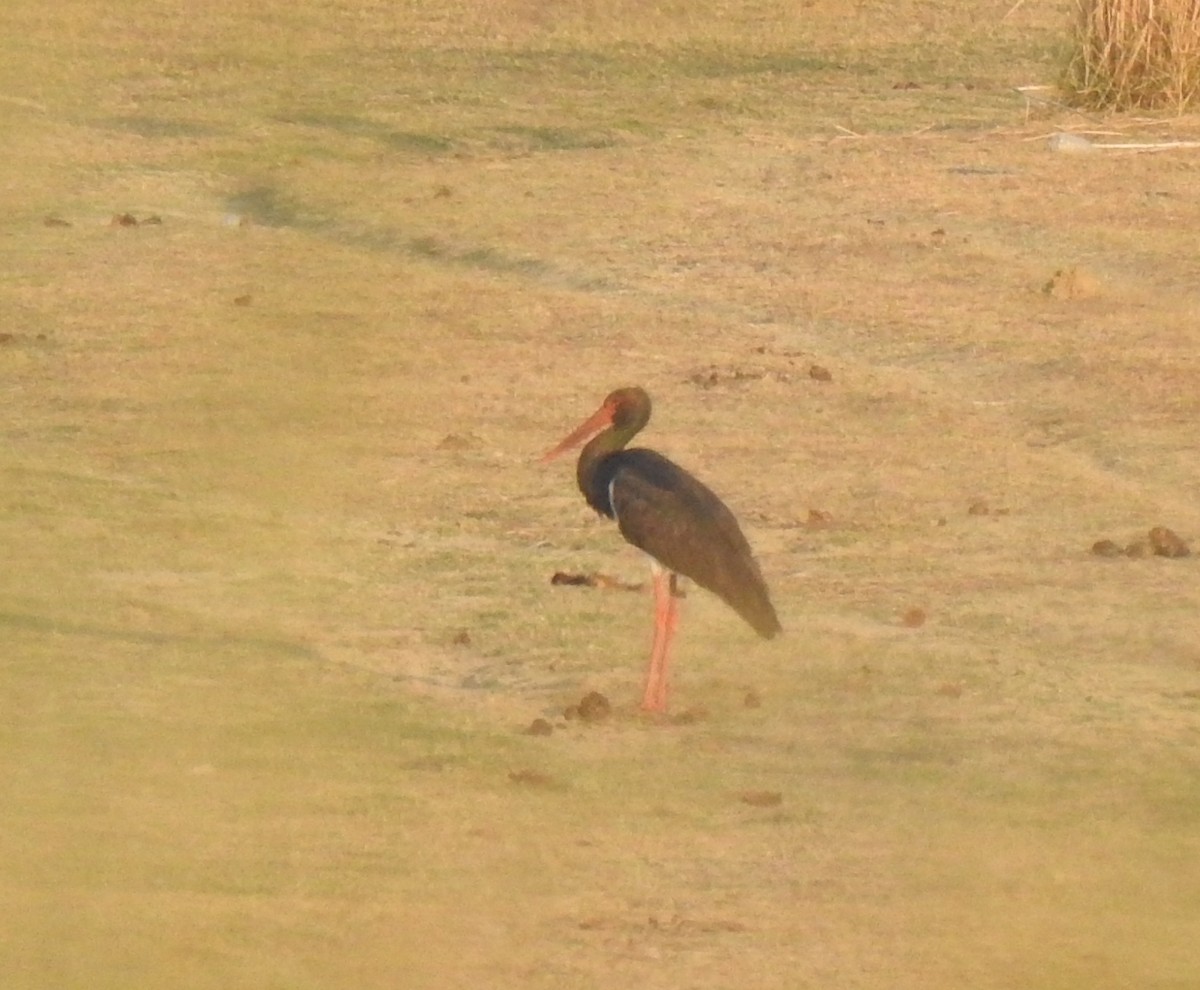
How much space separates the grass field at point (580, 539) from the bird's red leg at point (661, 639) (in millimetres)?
83

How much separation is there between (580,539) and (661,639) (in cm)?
153

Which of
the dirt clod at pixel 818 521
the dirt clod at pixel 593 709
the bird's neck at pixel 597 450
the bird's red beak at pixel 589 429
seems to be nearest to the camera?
the dirt clod at pixel 593 709

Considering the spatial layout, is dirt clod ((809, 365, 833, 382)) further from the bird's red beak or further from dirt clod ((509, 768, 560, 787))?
dirt clod ((509, 768, 560, 787))

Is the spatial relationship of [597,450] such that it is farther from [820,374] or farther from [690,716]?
[820,374]

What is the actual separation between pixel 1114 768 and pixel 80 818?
2233 millimetres

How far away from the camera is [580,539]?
8.25 m

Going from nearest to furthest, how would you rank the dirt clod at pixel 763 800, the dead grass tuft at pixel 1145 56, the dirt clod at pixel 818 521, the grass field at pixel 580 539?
the grass field at pixel 580 539 → the dirt clod at pixel 763 800 → the dirt clod at pixel 818 521 → the dead grass tuft at pixel 1145 56

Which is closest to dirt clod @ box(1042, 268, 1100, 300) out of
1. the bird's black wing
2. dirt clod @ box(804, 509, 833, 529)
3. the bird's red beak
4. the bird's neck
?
dirt clod @ box(804, 509, 833, 529)

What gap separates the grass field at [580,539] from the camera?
210 inches

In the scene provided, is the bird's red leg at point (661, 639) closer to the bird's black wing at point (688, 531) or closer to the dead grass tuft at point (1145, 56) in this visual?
the bird's black wing at point (688, 531)

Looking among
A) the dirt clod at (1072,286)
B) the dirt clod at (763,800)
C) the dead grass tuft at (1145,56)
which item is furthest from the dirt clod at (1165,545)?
the dead grass tuft at (1145,56)

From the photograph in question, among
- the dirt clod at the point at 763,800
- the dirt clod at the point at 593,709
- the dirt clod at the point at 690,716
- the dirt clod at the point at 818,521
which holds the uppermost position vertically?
the dirt clod at the point at 763,800

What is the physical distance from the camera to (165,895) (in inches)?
207

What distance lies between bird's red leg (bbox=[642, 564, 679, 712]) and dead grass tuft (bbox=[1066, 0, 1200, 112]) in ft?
27.1
